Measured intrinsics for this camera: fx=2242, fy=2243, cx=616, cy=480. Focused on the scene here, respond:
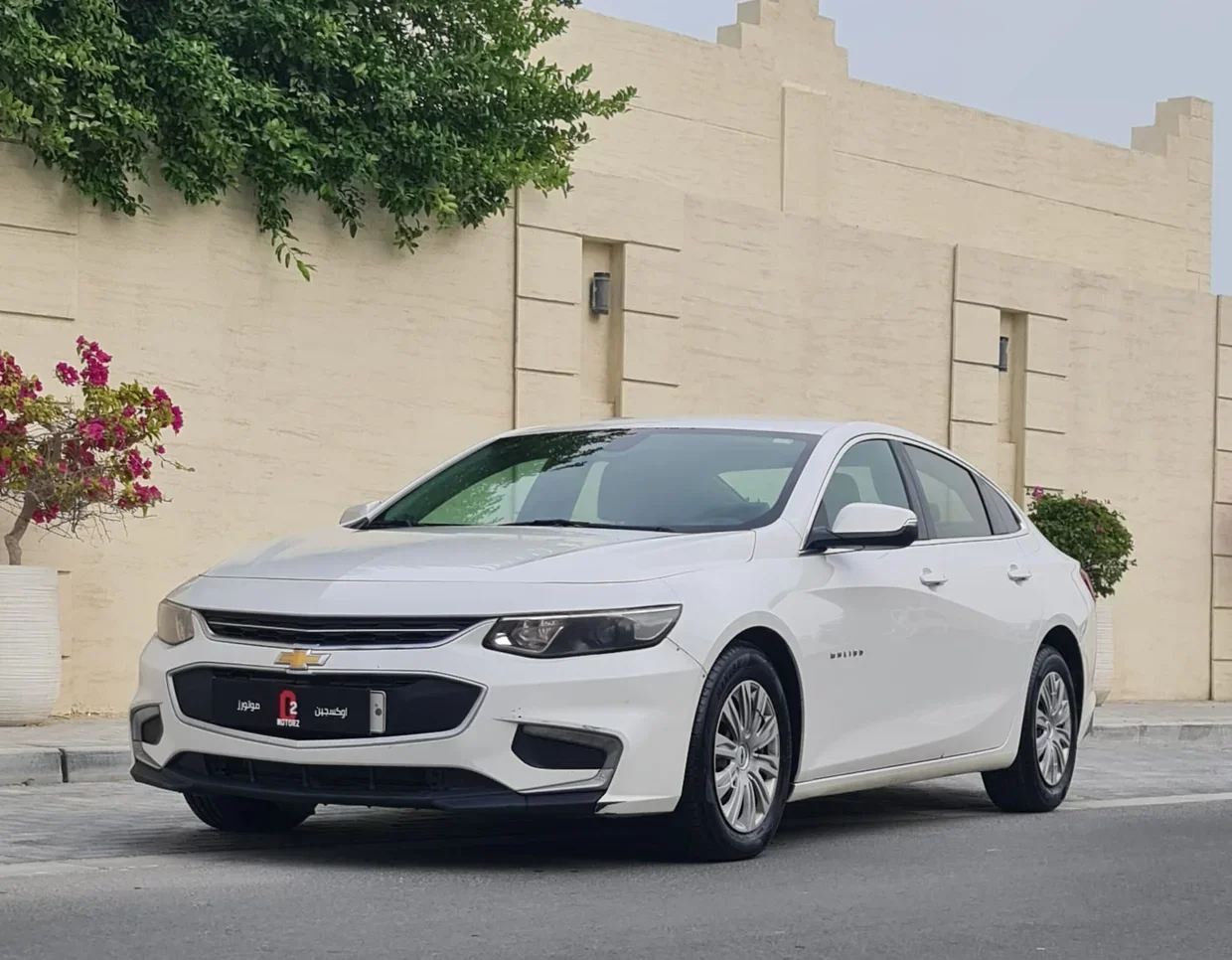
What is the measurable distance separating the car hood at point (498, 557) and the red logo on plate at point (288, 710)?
1.37ft

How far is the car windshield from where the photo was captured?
27.4ft

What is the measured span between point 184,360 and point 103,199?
3.83 ft

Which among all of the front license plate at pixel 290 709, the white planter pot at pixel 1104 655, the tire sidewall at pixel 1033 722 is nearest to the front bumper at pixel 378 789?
the front license plate at pixel 290 709

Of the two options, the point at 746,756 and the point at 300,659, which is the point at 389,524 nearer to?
the point at 300,659

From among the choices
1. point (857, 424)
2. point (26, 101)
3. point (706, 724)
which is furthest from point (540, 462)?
point (26, 101)

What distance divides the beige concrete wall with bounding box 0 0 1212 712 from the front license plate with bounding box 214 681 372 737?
6.26 m

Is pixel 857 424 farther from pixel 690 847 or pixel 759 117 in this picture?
pixel 759 117

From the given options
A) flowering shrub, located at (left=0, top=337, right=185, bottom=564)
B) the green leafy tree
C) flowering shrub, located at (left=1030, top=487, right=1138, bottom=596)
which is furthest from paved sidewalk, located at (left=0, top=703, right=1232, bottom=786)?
flowering shrub, located at (left=1030, top=487, right=1138, bottom=596)

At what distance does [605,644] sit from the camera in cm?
725

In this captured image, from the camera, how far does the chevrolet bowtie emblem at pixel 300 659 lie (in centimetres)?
725

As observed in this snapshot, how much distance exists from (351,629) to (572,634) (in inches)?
28.4

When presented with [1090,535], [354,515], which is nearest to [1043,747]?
[354,515]

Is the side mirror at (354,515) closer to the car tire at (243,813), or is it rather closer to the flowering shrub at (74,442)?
the car tire at (243,813)

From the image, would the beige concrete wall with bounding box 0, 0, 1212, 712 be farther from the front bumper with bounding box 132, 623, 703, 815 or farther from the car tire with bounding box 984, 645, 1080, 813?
the front bumper with bounding box 132, 623, 703, 815
